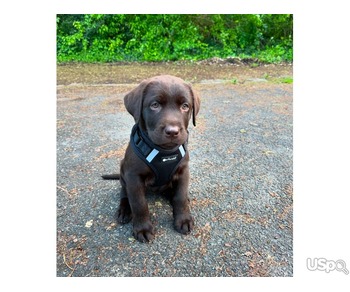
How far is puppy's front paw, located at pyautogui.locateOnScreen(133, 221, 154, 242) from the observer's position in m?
2.90

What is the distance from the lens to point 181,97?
110 inches

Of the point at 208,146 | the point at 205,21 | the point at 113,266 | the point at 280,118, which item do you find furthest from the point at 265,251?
the point at 205,21

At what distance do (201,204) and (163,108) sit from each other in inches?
50.9

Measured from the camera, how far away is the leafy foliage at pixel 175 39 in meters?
7.51

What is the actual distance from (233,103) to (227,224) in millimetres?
4536

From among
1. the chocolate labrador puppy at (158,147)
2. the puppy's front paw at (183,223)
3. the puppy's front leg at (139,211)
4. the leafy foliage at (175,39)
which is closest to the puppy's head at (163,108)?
the chocolate labrador puppy at (158,147)

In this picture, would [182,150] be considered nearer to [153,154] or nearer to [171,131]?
[153,154]

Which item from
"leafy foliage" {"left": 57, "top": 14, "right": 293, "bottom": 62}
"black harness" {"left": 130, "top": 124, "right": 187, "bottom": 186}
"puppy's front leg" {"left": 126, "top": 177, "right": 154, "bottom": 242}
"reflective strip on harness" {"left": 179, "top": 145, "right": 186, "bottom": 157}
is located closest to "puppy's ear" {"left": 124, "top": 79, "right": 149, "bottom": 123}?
"black harness" {"left": 130, "top": 124, "right": 187, "bottom": 186}

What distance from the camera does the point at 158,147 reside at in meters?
2.84

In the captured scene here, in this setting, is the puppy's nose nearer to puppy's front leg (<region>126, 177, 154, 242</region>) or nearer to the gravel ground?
puppy's front leg (<region>126, 177, 154, 242</region>)

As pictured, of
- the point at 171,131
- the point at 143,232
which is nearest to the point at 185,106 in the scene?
the point at 171,131

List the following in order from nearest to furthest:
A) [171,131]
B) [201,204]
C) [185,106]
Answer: [171,131] → [185,106] → [201,204]

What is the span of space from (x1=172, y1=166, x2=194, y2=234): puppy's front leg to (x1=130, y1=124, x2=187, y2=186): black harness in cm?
15

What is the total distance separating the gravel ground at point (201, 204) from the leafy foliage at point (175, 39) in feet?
→ 8.55
